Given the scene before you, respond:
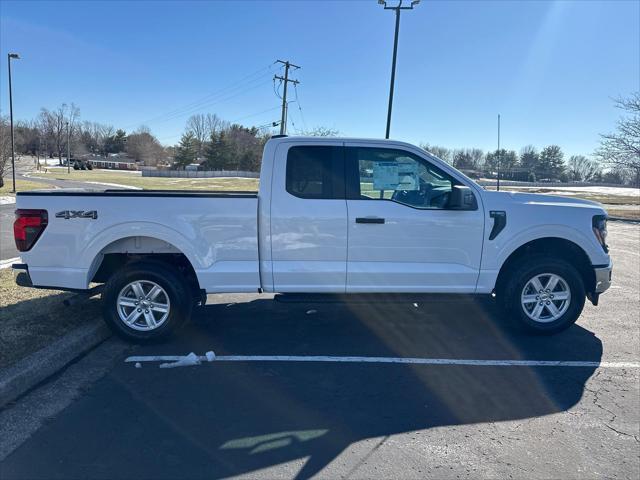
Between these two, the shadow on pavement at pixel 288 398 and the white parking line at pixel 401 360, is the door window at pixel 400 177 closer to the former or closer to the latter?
the shadow on pavement at pixel 288 398

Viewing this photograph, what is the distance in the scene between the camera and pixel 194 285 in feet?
16.0

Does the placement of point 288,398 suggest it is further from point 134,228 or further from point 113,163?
point 113,163

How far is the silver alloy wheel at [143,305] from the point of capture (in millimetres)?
4543

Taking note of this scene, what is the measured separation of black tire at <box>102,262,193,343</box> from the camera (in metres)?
4.48

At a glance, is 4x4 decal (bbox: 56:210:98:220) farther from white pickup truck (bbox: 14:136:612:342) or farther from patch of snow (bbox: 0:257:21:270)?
patch of snow (bbox: 0:257:21:270)

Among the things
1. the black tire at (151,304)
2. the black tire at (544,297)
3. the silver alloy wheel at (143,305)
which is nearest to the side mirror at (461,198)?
the black tire at (544,297)

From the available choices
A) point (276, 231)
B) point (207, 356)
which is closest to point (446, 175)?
point (276, 231)

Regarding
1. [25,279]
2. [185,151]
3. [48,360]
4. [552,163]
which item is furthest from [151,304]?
[552,163]

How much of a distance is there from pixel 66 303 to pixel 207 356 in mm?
1735

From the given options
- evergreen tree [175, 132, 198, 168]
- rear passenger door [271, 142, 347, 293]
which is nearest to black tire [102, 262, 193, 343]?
rear passenger door [271, 142, 347, 293]

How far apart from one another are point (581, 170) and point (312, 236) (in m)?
107

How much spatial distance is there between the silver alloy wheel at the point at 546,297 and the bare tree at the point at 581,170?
99307 mm

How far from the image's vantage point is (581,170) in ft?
310

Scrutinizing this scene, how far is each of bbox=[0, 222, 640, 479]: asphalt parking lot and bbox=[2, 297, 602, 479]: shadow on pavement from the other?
0.04 ft
